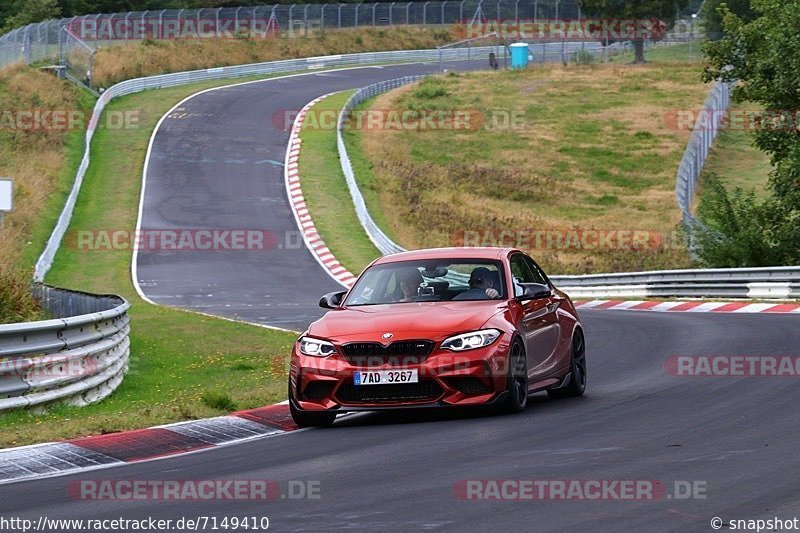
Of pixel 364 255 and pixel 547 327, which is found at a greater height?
pixel 547 327

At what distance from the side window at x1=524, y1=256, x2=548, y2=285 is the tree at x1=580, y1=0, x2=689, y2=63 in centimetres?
7462

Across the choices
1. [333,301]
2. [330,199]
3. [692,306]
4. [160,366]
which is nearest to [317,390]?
[333,301]

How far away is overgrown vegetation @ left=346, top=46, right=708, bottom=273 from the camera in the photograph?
45.6 m

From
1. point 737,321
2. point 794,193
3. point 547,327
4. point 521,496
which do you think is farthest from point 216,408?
point 794,193

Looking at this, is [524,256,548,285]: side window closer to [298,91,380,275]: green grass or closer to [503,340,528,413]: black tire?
[503,340,528,413]: black tire

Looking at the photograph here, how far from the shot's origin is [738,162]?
197ft

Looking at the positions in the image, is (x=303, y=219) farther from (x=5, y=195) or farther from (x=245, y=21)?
(x=245, y=21)

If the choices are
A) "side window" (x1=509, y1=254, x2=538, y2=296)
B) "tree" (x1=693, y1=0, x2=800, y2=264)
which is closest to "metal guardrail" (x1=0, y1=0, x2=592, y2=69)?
"tree" (x1=693, y1=0, x2=800, y2=264)

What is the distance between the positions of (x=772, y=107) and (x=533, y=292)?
22719 mm

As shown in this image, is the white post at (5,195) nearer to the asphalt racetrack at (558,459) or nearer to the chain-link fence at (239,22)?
the asphalt racetrack at (558,459)

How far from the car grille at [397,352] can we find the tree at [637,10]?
7742 cm

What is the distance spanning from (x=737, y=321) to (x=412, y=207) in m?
27.3

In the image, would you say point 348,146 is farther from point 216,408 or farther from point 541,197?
point 216,408

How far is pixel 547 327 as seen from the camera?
1288 cm
